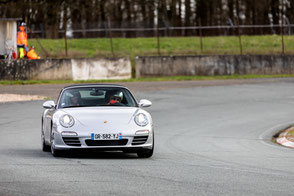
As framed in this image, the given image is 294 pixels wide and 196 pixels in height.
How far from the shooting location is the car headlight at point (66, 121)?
10395 millimetres

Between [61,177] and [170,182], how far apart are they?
1356mm

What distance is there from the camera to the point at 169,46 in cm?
4344

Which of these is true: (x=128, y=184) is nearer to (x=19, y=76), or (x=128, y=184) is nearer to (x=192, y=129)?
(x=192, y=129)

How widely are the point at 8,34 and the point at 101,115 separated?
2600cm

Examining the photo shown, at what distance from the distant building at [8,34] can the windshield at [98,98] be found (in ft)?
79.2

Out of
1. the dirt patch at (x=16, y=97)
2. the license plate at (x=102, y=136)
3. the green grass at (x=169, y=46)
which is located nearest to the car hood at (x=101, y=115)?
the license plate at (x=102, y=136)

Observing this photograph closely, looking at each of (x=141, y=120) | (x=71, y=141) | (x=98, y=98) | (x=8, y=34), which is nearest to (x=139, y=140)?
(x=141, y=120)

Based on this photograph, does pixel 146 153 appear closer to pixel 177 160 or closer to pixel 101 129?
pixel 177 160

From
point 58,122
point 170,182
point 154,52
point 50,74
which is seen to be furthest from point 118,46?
point 170,182

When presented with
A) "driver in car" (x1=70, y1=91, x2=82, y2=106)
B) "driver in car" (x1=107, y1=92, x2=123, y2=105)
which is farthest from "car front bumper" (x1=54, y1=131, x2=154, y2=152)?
"driver in car" (x1=107, y1=92, x2=123, y2=105)

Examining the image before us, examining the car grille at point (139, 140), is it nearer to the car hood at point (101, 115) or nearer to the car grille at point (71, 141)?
the car hood at point (101, 115)

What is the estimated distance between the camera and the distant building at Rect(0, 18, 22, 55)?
35125mm

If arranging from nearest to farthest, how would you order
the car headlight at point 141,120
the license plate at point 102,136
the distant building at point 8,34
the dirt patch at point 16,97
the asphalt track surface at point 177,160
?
the asphalt track surface at point 177,160 < the license plate at point 102,136 < the car headlight at point 141,120 < the dirt patch at point 16,97 < the distant building at point 8,34

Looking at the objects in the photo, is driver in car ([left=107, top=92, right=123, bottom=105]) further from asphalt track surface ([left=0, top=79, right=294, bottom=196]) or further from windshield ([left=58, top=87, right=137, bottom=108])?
asphalt track surface ([left=0, top=79, right=294, bottom=196])
